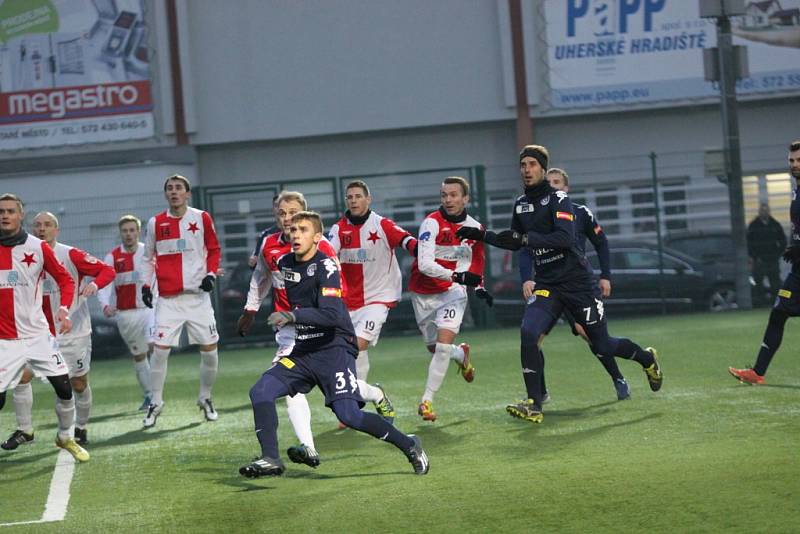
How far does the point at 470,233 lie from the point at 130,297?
19.7 ft

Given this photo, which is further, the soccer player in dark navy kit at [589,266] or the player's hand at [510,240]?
the soccer player in dark navy kit at [589,266]

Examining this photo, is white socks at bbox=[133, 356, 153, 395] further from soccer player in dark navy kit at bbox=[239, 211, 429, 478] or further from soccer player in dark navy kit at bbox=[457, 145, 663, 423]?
soccer player in dark navy kit at bbox=[239, 211, 429, 478]

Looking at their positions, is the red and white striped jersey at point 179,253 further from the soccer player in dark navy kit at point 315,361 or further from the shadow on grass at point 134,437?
the soccer player in dark navy kit at point 315,361

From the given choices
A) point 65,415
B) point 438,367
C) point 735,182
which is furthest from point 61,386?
point 735,182

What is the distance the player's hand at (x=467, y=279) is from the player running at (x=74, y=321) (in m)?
2.88

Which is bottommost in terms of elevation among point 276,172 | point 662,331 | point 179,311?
point 662,331

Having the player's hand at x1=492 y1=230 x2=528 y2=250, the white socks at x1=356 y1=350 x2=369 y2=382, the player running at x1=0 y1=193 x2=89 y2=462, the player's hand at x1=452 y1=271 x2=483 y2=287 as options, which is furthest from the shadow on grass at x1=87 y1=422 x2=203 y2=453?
the player's hand at x1=492 y1=230 x2=528 y2=250

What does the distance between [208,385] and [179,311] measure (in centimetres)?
77

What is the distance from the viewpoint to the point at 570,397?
39.4ft

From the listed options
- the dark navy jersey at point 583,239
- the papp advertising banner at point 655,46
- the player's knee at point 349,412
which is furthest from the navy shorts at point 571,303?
the papp advertising banner at point 655,46

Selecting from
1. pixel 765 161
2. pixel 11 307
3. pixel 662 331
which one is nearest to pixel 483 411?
pixel 11 307

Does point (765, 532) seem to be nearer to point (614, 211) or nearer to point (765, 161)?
point (614, 211)

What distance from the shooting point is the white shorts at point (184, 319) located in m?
12.4

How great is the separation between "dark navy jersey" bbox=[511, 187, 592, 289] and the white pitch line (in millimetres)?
3901
